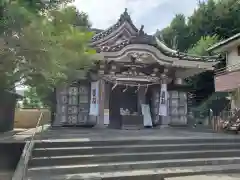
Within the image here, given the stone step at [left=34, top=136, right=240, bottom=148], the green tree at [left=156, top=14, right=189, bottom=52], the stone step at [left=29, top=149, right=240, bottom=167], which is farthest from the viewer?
the green tree at [left=156, top=14, right=189, bottom=52]

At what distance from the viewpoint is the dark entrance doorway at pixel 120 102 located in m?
14.3

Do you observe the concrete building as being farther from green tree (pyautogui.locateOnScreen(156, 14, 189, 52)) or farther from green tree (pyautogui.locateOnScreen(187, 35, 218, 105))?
green tree (pyautogui.locateOnScreen(156, 14, 189, 52))

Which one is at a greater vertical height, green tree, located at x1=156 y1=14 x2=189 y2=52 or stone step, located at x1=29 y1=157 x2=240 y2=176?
green tree, located at x1=156 y1=14 x2=189 y2=52

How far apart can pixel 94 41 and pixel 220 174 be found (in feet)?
30.6

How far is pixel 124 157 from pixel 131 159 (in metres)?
0.20

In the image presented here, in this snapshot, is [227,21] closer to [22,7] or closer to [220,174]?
[220,174]

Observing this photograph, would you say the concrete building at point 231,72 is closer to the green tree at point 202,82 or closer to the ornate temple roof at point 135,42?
the ornate temple roof at point 135,42

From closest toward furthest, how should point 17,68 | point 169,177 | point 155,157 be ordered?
point 169,177, point 17,68, point 155,157

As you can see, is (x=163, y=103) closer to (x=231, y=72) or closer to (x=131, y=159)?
(x=231, y=72)

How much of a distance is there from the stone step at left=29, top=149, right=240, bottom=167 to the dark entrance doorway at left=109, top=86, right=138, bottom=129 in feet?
22.4

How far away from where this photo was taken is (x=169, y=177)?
20.0 feet

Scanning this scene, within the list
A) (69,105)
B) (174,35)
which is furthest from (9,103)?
(174,35)

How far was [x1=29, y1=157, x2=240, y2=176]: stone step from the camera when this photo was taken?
609cm

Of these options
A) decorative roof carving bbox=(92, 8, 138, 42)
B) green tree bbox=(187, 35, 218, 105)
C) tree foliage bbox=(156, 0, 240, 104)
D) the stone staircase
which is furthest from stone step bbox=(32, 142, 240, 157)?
green tree bbox=(187, 35, 218, 105)
